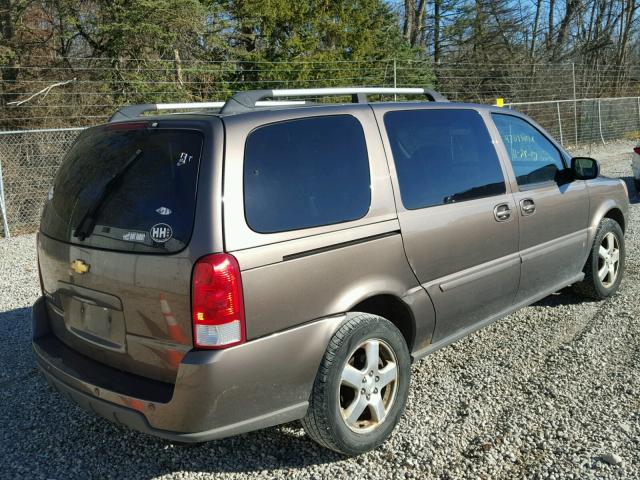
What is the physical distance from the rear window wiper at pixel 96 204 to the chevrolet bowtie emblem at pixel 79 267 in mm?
123

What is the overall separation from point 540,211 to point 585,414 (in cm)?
152

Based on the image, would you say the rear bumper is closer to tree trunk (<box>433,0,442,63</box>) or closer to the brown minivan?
the brown minivan

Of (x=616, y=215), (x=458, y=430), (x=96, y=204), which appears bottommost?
(x=458, y=430)

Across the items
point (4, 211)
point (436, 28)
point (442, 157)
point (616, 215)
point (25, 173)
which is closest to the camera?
point (442, 157)

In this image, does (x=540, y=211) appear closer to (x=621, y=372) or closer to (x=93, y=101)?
(x=621, y=372)

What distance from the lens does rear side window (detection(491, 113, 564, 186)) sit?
432 centimetres

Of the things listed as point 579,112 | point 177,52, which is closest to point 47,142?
point 177,52

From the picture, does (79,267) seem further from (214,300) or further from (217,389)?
(217,389)

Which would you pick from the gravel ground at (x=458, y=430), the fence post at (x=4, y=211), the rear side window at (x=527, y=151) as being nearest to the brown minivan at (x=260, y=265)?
the gravel ground at (x=458, y=430)

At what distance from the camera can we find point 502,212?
4004mm

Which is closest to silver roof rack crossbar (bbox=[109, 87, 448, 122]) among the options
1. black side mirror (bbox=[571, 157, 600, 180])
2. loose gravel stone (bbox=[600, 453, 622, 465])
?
black side mirror (bbox=[571, 157, 600, 180])

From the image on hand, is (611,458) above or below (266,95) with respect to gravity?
below

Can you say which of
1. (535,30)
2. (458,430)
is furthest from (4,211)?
(535,30)

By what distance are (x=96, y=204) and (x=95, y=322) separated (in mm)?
585
